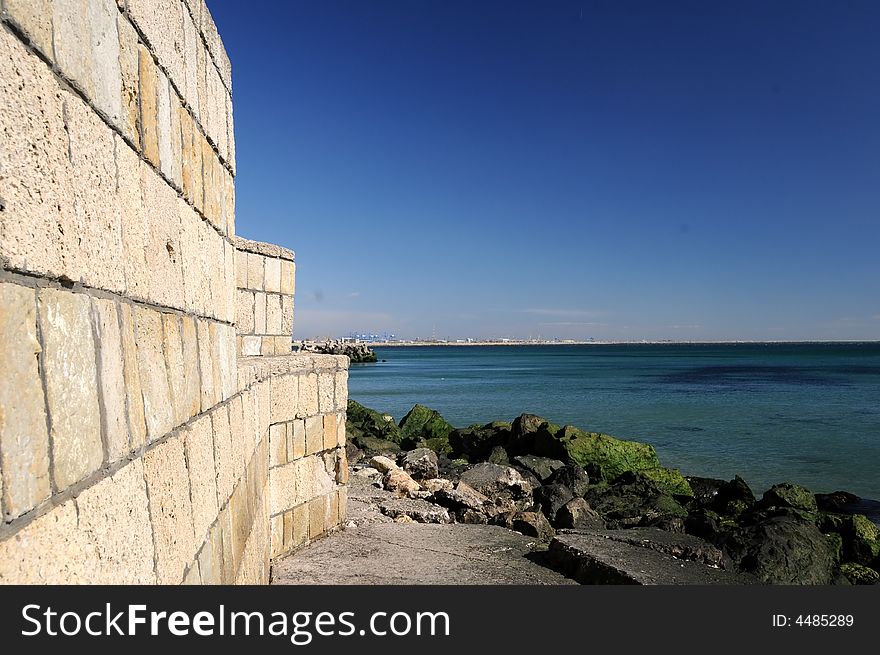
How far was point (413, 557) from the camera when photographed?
22.5ft

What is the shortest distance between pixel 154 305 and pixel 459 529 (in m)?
6.55

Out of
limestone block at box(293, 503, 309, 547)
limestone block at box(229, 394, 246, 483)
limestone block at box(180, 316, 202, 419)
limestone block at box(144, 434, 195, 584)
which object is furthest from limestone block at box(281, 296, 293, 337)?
limestone block at box(144, 434, 195, 584)

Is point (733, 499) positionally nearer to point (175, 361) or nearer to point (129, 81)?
point (175, 361)

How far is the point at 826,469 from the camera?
53.4 feet

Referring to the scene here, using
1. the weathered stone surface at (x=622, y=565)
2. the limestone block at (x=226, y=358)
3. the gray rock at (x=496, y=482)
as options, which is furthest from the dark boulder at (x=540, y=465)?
the limestone block at (x=226, y=358)

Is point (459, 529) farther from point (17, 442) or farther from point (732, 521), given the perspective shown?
point (17, 442)

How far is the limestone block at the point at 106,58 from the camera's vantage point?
→ 1552 millimetres

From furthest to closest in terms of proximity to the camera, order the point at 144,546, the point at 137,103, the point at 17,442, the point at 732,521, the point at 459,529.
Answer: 1. the point at 732,521
2. the point at 459,529
3. the point at 137,103
4. the point at 144,546
5. the point at 17,442

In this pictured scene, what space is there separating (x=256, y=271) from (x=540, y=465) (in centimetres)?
791

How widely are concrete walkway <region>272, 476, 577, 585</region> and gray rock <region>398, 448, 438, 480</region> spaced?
2.61 m

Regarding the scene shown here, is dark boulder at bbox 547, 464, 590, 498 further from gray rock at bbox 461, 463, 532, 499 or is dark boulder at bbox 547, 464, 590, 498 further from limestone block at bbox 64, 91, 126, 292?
limestone block at bbox 64, 91, 126, 292

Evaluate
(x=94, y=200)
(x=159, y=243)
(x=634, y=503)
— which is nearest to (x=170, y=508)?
(x=159, y=243)

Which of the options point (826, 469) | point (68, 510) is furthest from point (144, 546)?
point (826, 469)

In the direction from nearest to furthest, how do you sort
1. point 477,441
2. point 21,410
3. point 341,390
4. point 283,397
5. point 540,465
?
point 21,410 → point 283,397 → point 341,390 → point 540,465 → point 477,441
